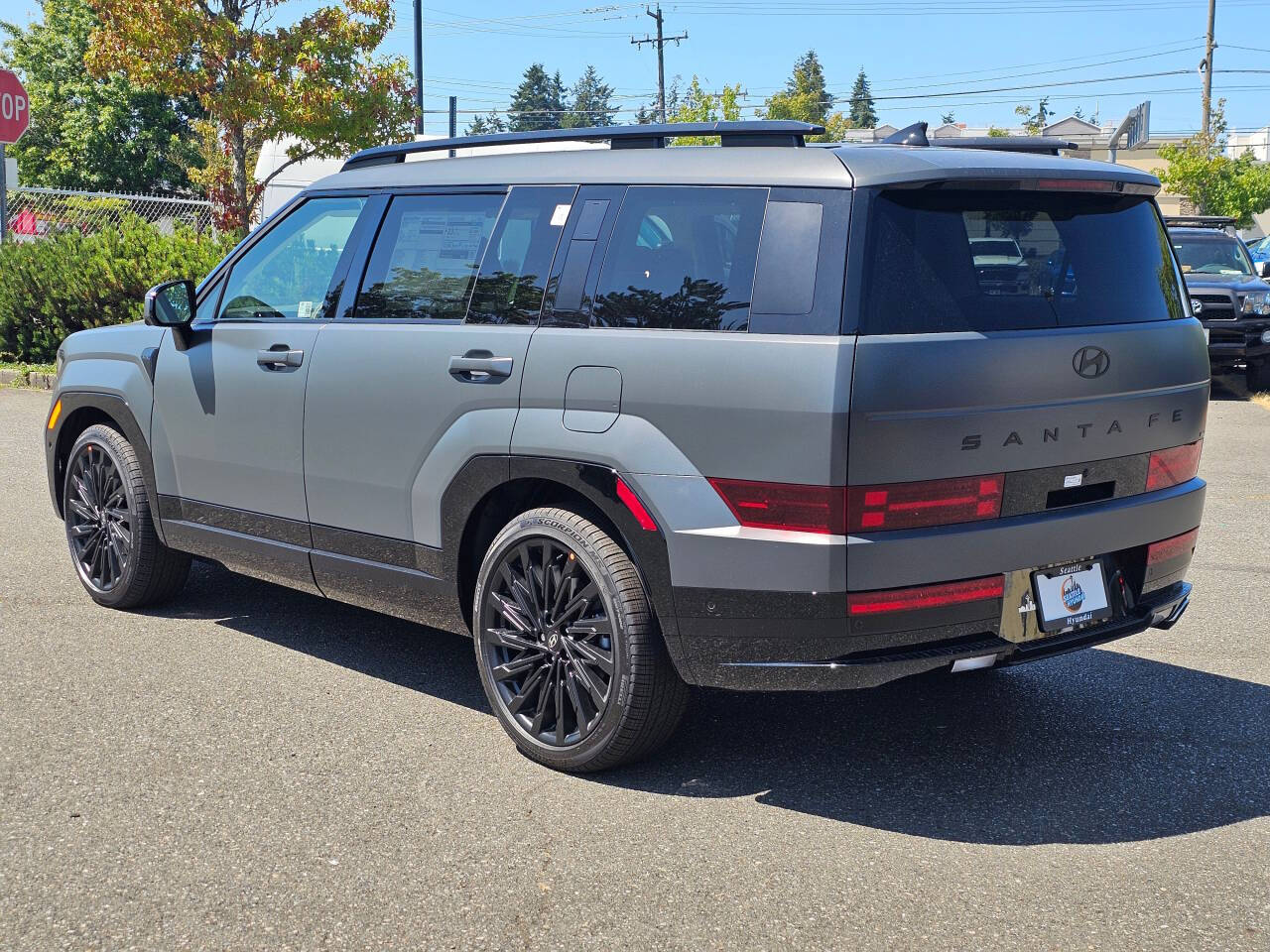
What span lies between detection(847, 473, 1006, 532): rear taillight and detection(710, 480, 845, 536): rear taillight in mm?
43

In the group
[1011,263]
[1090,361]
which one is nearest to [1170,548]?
[1090,361]

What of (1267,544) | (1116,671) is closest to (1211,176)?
(1267,544)

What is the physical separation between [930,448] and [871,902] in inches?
47.8

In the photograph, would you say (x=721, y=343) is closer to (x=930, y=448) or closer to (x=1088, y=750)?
(x=930, y=448)

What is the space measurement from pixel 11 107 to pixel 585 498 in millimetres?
15685

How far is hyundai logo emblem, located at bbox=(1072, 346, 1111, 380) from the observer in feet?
13.2

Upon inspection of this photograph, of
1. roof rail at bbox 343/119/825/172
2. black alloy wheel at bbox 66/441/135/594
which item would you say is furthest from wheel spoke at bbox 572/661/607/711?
black alloy wheel at bbox 66/441/135/594

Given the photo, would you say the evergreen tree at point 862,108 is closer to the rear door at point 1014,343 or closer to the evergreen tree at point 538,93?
the evergreen tree at point 538,93

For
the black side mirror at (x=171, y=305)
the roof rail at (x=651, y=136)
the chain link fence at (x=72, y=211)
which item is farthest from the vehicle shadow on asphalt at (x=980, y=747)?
the chain link fence at (x=72, y=211)

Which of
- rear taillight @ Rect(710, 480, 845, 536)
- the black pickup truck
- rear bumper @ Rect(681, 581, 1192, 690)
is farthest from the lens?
the black pickup truck

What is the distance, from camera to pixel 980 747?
461 cm

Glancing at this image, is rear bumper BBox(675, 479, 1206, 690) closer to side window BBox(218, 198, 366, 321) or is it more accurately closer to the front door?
the front door

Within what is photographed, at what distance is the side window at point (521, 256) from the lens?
175 inches

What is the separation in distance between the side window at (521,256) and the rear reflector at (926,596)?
1.46m
